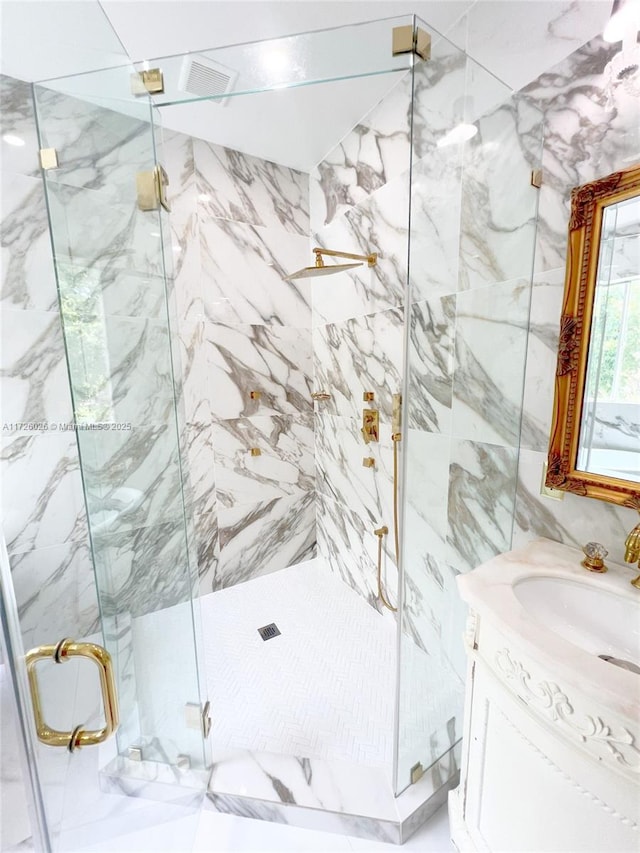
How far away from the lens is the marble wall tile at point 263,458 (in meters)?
2.26

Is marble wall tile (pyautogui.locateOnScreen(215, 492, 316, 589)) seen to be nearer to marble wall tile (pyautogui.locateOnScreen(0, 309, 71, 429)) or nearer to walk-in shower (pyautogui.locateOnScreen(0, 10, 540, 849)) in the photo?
walk-in shower (pyautogui.locateOnScreen(0, 10, 540, 849))

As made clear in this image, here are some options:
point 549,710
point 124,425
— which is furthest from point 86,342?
point 549,710

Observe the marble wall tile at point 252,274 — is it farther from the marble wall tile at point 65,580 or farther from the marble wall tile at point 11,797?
the marble wall tile at point 11,797

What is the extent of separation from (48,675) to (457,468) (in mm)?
1318

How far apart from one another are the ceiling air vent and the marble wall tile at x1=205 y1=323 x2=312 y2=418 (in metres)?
1.09

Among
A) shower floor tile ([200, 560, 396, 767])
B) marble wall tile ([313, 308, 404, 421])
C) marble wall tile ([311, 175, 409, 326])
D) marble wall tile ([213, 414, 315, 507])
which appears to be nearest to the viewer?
shower floor tile ([200, 560, 396, 767])

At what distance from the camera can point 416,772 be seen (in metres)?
1.16

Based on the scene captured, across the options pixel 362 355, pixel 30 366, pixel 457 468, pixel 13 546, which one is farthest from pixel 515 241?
pixel 13 546

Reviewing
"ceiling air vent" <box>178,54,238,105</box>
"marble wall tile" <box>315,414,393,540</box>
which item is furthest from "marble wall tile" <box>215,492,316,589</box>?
"ceiling air vent" <box>178,54,238,105</box>

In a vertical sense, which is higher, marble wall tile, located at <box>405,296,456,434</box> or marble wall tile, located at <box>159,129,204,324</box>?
marble wall tile, located at <box>159,129,204,324</box>

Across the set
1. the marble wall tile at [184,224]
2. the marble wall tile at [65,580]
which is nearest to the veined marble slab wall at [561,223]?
the marble wall tile at [184,224]

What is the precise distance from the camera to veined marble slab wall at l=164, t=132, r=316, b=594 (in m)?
2.03

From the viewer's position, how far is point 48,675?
754 millimetres

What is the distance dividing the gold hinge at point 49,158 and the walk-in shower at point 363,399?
0.7 inches
